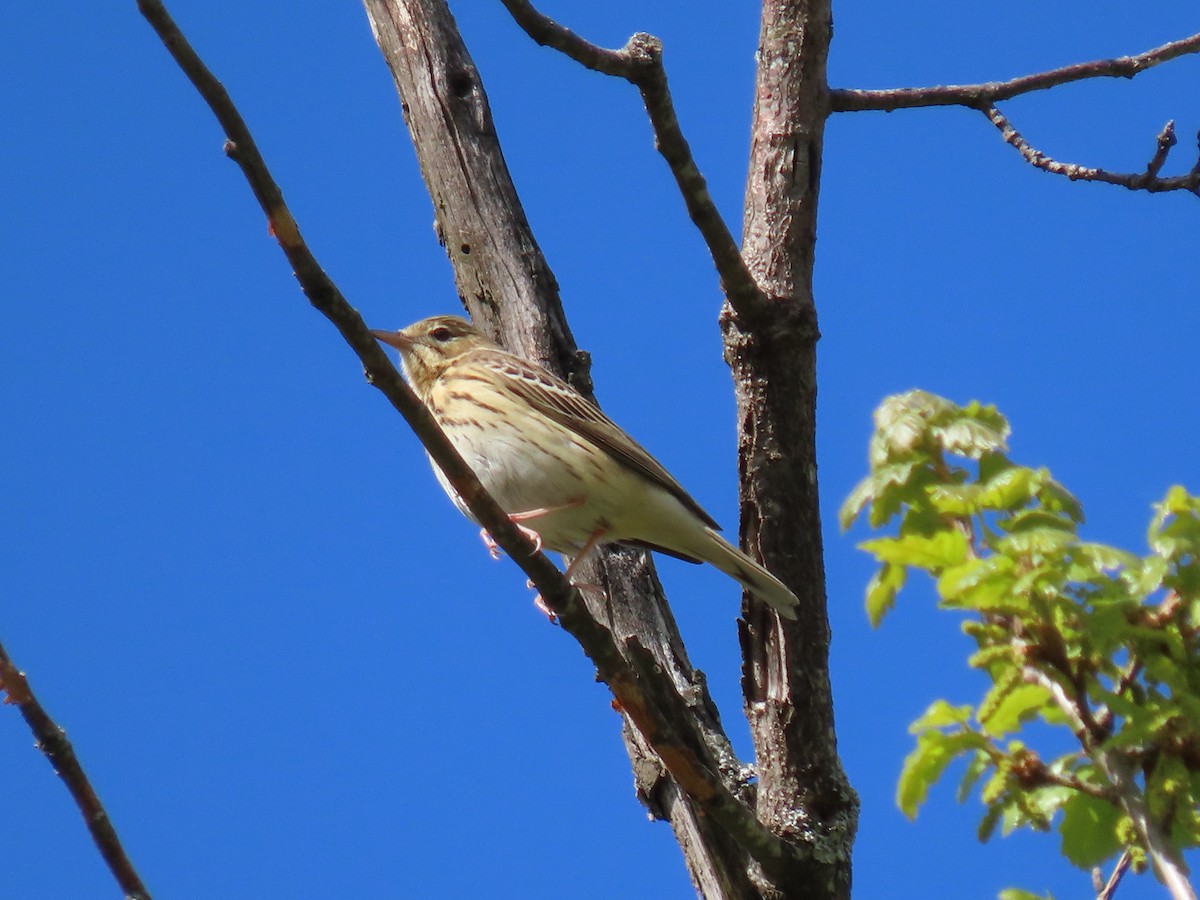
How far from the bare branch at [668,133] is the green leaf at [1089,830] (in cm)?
273

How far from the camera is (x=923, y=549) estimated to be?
8.66ft

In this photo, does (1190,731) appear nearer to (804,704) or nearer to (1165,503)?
(1165,503)

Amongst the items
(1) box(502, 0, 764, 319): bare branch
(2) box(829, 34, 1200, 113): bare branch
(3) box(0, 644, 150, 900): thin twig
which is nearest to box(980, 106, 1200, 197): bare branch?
(2) box(829, 34, 1200, 113): bare branch

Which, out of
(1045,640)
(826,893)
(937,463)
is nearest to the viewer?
(1045,640)

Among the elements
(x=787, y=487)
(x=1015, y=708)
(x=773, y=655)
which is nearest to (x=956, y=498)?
(x=1015, y=708)

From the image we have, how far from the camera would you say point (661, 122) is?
192 inches

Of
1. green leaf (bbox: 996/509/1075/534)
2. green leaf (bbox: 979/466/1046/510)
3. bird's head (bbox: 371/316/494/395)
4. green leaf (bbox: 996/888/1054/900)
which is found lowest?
green leaf (bbox: 996/888/1054/900)

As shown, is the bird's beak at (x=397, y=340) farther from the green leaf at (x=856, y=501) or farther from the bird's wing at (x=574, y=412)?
the green leaf at (x=856, y=501)

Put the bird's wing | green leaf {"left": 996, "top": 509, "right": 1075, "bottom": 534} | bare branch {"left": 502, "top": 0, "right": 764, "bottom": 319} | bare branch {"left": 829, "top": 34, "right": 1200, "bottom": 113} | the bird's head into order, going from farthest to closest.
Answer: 1. the bird's head
2. the bird's wing
3. bare branch {"left": 829, "top": 34, "right": 1200, "bottom": 113}
4. bare branch {"left": 502, "top": 0, "right": 764, "bottom": 319}
5. green leaf {"left": 996, "top": 509, "right": 1075, "bottom": 534}

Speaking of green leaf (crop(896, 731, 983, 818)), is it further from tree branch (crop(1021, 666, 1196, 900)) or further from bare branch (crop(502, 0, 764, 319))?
bare branch (crop(502, 0, 764, 319))

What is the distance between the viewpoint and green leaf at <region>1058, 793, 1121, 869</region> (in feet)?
8.27

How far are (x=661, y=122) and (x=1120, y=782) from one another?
124 inches

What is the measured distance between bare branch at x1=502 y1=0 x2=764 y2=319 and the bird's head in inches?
115

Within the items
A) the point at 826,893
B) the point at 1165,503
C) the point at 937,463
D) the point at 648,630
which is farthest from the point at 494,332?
the point at 1165,503
